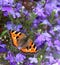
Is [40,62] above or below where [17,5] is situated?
below

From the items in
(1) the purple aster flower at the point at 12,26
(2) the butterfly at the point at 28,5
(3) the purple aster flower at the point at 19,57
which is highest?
(2) the butterfly at the point at 28,5

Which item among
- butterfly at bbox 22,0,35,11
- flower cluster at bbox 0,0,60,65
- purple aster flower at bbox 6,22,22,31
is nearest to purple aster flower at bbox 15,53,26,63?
flower cluster at bbox 0,0,60,65

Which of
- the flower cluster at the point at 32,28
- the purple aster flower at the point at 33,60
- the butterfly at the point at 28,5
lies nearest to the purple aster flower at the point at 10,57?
the flower cluster at the point at 32,28

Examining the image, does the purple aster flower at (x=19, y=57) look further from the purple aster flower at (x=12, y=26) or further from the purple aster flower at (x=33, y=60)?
the purple aster flower at (x=12, y=26)

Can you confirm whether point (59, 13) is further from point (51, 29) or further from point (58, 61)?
point (58, 61)

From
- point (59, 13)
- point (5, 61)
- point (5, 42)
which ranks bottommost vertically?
point (5, 61)

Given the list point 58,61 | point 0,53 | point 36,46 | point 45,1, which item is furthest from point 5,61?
point 45,1

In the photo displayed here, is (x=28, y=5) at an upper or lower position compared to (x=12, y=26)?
upper

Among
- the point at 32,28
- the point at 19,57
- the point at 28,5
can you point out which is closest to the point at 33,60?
the point at 19,57

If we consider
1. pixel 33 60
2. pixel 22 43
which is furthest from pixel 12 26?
pixel 33 60

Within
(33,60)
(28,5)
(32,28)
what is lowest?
(33,60)

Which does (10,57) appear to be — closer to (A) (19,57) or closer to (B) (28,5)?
(A) (19,57)
